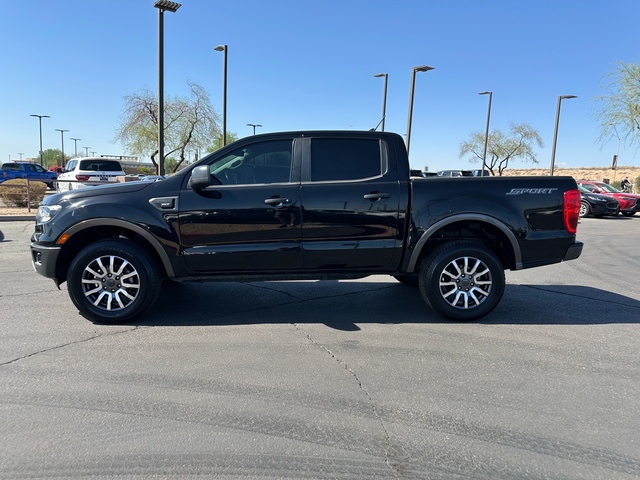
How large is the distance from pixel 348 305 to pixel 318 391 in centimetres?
230

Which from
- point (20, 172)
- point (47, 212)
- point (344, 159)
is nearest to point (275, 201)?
point (344, 159)

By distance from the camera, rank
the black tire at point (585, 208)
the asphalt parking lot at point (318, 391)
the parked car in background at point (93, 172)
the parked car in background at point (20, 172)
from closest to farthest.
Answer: the asphalt parking lot at point (318, 391), the parked car in background at point (93, 172), the black tire at point (585, 208), the parked car in background at point (20, 172)

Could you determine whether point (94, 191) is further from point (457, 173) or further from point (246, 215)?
point (457, 173)

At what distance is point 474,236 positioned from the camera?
518 cm

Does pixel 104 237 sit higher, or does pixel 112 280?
pixel 104 237

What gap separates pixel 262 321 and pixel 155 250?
4.47 ft

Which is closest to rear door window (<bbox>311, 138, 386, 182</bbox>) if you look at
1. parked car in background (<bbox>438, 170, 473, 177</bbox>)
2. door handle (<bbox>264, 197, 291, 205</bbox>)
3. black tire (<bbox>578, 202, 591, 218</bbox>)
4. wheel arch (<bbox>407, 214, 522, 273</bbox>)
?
door handle (<bbox>264, 197, 291, 205</bbox>)

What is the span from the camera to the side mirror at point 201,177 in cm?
457

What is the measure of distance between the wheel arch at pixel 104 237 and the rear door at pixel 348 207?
60.1 inches

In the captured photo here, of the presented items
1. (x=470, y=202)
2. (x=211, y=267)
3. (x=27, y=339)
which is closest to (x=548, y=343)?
(x=470, y=202)

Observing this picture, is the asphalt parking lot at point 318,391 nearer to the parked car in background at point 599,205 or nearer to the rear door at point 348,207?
the rear door at point 348,207

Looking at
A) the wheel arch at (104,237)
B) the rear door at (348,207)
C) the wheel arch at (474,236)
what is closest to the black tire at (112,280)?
the wheel arch at (104,237)

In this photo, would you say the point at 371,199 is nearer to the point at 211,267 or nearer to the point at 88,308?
the point at 211,267

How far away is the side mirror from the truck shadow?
4.83 feet
